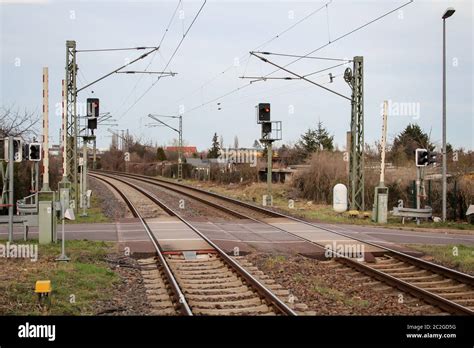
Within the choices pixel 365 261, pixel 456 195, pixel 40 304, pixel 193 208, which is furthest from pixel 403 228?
pixel 40 304

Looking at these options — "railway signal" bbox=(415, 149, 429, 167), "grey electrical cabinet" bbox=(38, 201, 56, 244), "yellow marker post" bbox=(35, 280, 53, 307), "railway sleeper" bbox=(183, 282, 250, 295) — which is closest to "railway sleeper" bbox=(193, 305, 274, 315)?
"railway sleeper" bbox=(183, 282, 250, 295)

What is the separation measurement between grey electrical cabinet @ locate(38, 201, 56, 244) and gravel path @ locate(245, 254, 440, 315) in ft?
18.0

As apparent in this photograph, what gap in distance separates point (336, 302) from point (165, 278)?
11.4ft

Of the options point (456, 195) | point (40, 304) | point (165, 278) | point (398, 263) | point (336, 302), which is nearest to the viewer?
point (40, 304)

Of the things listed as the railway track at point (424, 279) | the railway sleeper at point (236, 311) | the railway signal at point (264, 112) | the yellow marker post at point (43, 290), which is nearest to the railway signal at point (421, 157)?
the railway track at point (424, 279)

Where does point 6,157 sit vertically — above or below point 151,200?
above

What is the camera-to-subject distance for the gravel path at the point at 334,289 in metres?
9.56

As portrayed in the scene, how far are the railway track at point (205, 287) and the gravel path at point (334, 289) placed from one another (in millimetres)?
687

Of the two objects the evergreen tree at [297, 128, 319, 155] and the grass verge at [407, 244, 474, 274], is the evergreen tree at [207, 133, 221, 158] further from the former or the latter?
the grass verge at [407, 244, 474, 274]

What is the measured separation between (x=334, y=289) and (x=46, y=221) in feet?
27.7

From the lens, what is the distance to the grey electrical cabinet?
15.9 metres

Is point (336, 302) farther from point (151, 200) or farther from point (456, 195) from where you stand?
point (151, 200)

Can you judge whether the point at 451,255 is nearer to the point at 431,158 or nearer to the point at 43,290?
the point at 431,158

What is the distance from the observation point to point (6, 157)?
15.1m
